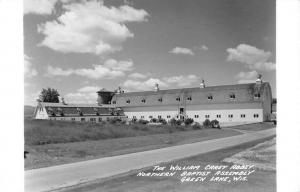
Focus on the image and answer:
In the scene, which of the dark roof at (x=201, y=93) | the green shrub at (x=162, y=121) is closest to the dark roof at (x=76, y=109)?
the dark roof at (x=201, y=93)

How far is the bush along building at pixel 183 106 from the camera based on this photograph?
12938 mm

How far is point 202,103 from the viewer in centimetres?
1571

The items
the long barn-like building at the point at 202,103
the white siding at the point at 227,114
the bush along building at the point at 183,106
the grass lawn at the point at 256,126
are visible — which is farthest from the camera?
the white siding at the point at 227,114

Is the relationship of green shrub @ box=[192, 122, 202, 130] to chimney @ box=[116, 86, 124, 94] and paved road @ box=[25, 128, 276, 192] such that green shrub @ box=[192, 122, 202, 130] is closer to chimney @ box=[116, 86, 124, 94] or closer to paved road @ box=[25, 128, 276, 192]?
paved road @ box=[25, 128, 276, 192]

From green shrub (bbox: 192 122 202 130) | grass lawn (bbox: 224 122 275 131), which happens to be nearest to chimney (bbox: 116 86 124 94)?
green shrub (bbox: 192 122 202 130)

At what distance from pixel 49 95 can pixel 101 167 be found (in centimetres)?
320

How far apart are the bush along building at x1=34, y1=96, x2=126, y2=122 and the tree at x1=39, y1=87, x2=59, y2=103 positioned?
34 cm

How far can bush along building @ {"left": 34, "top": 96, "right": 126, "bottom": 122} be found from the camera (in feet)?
41.7

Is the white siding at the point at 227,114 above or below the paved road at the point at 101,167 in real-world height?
above

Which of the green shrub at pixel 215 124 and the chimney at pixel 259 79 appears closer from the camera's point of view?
the chimney at pixel 259 79

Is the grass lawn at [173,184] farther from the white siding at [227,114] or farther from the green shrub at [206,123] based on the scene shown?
the white siding at [227,114]

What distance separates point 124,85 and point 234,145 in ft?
19.0

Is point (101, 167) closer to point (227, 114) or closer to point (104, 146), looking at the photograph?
point (104, 146)
